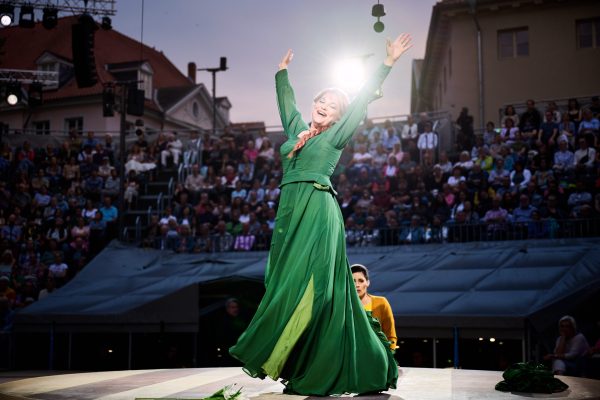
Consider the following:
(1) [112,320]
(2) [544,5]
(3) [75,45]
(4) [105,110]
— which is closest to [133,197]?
(4) [105,110]

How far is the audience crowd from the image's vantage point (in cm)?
1395

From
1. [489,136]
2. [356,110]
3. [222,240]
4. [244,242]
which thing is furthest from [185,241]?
[356,110]

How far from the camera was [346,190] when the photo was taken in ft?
52.3

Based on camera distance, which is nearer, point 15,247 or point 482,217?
point 482,217

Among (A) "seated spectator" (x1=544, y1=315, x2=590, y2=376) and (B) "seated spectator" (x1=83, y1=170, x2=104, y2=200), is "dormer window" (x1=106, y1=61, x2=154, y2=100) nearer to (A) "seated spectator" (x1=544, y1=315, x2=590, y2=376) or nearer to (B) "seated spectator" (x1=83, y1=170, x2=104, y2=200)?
(B) "seated spectator" (x1=83, y1=170, x2=104, y2=200)

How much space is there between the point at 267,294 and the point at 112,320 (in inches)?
331

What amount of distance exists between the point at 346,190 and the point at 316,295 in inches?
427

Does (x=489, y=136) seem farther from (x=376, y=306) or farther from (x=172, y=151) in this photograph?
(x=376, y=306)

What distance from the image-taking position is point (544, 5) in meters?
25.2

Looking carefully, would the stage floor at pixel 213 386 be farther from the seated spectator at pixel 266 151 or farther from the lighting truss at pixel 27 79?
the lighting truss at pixel 27 79

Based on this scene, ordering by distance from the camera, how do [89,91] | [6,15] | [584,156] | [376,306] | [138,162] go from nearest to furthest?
[376,306], [584,156], [6,15], [138,162], [89,91]

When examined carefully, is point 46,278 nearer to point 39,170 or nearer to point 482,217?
point 39,170

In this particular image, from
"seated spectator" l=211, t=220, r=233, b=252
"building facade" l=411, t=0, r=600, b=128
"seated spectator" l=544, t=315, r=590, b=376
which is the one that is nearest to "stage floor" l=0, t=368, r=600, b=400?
"seated spectator" l=544, t=315, r=590, b=376

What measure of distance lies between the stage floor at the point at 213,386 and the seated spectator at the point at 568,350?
270 cm
